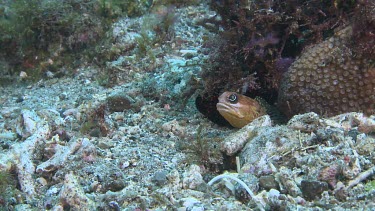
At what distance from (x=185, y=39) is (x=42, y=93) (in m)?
3.07

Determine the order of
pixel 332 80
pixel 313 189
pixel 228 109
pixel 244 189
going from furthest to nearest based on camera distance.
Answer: pixel 228 109
pixel 332 80
pixel 244 189
pixel 313 189

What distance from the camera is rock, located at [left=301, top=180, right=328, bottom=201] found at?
2936 millimetres

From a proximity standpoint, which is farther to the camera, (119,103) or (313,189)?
(119,103)

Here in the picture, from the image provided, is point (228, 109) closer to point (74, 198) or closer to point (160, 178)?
point (160, 178)

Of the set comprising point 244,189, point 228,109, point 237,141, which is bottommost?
point 228,109

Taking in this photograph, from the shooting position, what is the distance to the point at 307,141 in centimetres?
367

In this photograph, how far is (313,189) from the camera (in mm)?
2951

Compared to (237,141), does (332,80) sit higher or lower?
higher

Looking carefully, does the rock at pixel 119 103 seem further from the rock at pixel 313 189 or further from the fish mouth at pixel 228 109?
the rock at pixel 313 189

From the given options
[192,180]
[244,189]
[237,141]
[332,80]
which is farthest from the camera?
[332,80]

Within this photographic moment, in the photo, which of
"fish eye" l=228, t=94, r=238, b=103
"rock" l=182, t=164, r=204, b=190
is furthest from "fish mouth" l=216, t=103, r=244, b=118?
"rock" l=182, t=164, r=204, b=190

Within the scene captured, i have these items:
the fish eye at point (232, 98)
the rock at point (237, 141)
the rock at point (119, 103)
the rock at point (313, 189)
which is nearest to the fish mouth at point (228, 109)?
the fish eye at point (232, 98)

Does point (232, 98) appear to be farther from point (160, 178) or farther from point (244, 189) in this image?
point (244, 189)

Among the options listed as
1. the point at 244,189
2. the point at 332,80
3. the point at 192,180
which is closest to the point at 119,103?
the point at 192,180
